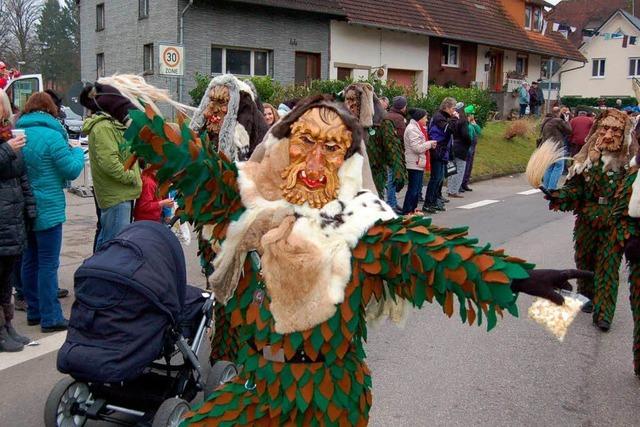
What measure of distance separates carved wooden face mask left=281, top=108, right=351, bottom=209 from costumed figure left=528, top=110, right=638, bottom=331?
140 inches

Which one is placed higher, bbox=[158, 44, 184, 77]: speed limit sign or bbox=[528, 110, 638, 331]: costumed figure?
bbox=[158, 44, 184, 77]: speed limit sign

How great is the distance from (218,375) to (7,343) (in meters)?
1.98

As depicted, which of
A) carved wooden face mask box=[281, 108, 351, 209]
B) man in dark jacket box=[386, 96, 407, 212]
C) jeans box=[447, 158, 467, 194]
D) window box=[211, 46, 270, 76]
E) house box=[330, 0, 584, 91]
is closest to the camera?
carved wooden face mask box=[281, 108, 351, 209]

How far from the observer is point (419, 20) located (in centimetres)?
2619

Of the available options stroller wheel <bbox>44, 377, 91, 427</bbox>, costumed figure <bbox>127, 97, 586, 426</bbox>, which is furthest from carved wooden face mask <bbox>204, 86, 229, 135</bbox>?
costumed figure <bbox>127, 97, 586, 426</bbox>

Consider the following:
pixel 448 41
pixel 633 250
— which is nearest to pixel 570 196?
pixel 633 250

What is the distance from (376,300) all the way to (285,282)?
1.40 ft

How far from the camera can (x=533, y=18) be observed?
35750 mm

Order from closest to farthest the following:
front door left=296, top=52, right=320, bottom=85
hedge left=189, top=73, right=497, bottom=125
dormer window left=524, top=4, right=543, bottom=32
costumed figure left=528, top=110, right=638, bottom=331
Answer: costumed figure left=528, top=110, right=638, bottom=331 < hedge left=189, top=73, right=497, bottom=125 < front door left=296, top=52, right=320, bottom=85 < dormer window left=524, top=4, right=543, bottom=32

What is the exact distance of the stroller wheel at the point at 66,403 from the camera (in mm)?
3631

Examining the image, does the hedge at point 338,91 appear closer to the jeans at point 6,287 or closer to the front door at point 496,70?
the jeans at point 6,287

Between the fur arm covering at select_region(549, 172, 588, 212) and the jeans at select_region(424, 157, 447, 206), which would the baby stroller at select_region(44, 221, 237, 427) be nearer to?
the fur arm covering at select_region(549, 172, 588, 212)

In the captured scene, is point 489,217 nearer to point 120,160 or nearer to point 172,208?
point 172,208

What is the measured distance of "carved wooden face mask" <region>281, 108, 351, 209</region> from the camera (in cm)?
263
